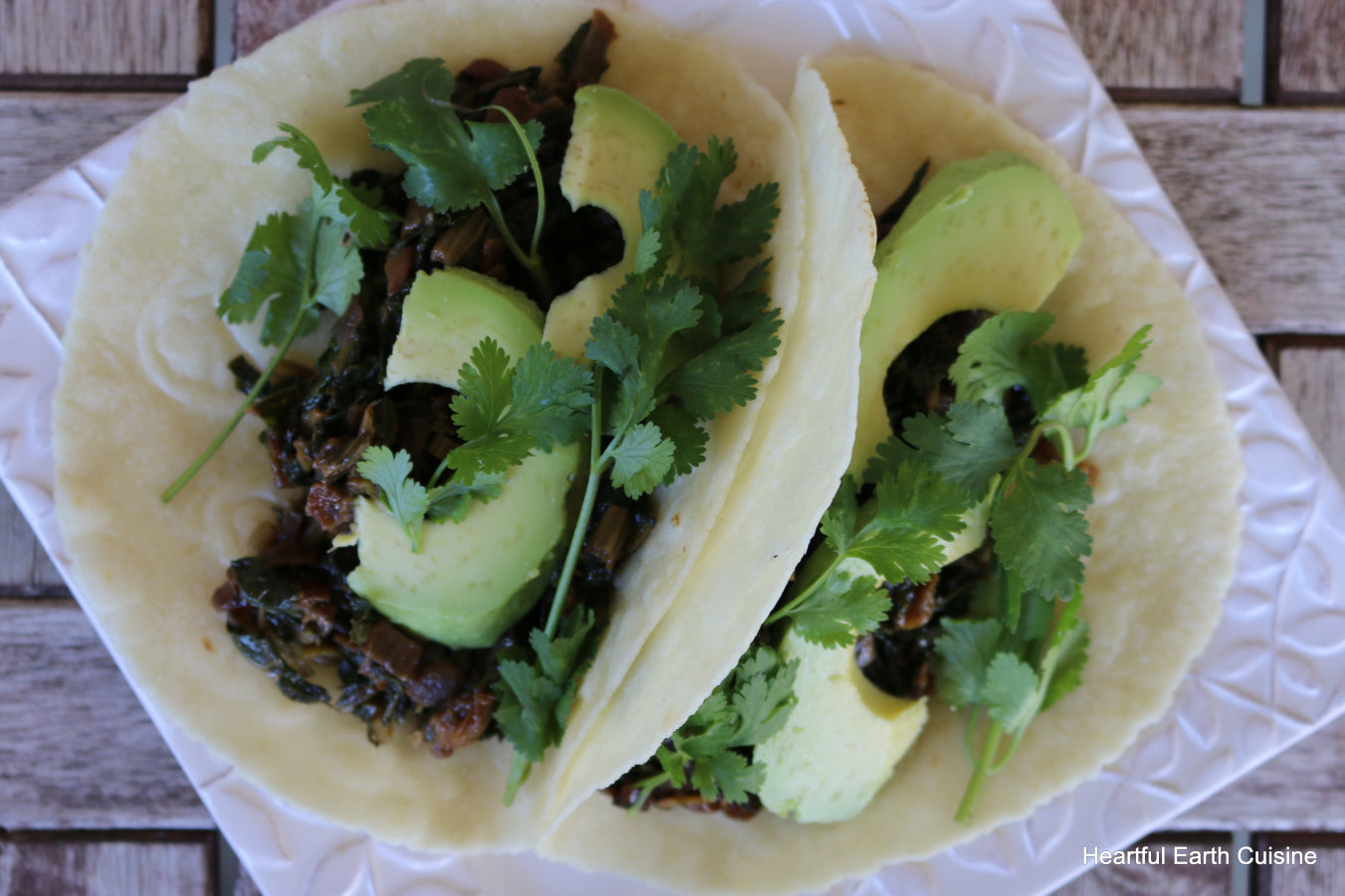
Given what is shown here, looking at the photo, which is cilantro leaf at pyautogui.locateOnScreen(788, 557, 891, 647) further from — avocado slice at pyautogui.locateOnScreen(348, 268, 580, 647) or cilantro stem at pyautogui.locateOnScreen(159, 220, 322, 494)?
cilantro stem at pyautogui.locateOnScreen(159, 220, 322, 494)

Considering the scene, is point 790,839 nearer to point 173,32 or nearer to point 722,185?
point 722,185

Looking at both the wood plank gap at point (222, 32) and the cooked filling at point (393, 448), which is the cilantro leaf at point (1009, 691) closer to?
the cooked filling at point (393, 448)

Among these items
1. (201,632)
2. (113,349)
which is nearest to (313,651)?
(201,632)

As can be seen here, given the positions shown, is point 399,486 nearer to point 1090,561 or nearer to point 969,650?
point 969,650

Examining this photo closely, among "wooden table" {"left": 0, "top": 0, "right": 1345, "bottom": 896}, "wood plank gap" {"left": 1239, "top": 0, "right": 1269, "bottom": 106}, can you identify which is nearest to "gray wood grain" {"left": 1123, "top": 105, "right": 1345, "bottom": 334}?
"wooden table" {"left": 0, "top": 0, "right": 1345, "bottom": 896}

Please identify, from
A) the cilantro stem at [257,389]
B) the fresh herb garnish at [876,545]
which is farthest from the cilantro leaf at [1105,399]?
the cilantro stem at [257,389]

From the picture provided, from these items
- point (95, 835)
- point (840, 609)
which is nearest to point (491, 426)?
point (840, 609)
